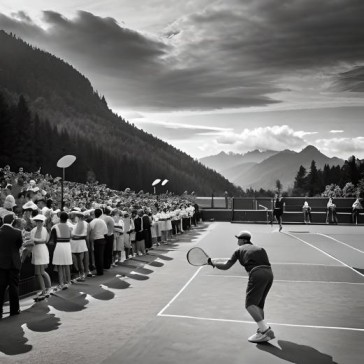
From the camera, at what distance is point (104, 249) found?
54.9ft

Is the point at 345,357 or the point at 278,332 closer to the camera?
the point at 345,357

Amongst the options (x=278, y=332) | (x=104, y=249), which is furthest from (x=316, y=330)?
(x=104, y=249)

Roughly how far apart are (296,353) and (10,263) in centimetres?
610

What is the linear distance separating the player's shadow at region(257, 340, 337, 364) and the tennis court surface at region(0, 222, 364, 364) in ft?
0.05

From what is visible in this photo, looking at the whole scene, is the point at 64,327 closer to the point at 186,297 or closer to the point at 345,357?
the point at 186,297

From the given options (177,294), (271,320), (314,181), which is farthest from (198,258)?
(314,181)

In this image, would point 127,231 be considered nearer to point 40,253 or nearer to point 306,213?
point 40,253

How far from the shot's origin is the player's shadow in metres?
7.85

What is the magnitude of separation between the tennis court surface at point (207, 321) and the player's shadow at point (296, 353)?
0.05ft

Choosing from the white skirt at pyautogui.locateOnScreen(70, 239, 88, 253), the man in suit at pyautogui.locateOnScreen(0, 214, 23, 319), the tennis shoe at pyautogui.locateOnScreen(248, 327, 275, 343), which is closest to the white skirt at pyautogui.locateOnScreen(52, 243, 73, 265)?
the white skirt at pyautogui.locateOnScreen(70, 239, 88, 253)

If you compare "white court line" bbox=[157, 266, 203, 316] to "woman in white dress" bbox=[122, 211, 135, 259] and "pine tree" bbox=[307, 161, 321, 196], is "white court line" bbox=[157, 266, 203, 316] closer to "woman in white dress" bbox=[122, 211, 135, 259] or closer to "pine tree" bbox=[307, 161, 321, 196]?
"woman in white dress" bbox=[122, 211, 135, 259]

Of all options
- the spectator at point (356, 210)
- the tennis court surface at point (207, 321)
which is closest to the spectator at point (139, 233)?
the tennis court surface at point (207, 321)

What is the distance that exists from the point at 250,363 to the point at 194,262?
6.64ft

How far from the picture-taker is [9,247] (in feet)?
35.1
